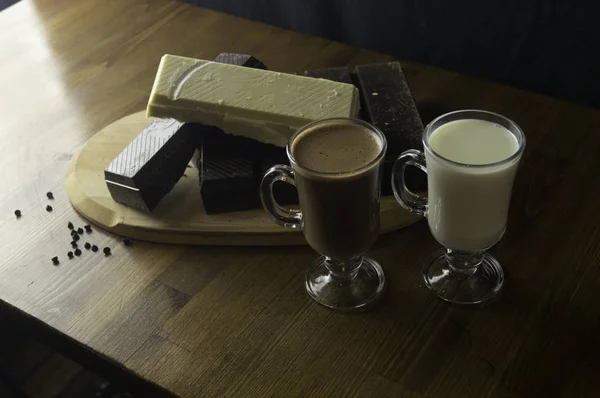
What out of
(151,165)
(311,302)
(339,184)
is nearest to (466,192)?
(339,184)

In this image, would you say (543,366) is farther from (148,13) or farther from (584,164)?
(148,13)

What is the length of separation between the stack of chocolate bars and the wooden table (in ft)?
0.27

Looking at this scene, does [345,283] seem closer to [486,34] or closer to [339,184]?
[339,184]

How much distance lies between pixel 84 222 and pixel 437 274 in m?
0.55

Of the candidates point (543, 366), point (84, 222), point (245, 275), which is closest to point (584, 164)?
point (543, 366)

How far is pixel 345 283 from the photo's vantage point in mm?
930

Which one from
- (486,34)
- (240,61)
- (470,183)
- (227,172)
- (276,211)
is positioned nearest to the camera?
(470,183)

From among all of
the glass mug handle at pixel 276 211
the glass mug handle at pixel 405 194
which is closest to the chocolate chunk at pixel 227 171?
the glass mug handle at pixel 276 211

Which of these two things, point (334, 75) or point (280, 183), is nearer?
point (280, 183)

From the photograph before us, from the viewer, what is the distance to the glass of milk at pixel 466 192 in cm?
79

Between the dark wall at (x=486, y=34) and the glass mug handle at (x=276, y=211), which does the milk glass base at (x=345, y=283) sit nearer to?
the glass mug handle at (x=276, y=211)

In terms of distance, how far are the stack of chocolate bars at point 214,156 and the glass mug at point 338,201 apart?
137 mm

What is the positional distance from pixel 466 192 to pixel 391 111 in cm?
32

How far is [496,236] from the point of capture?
0.86 m
